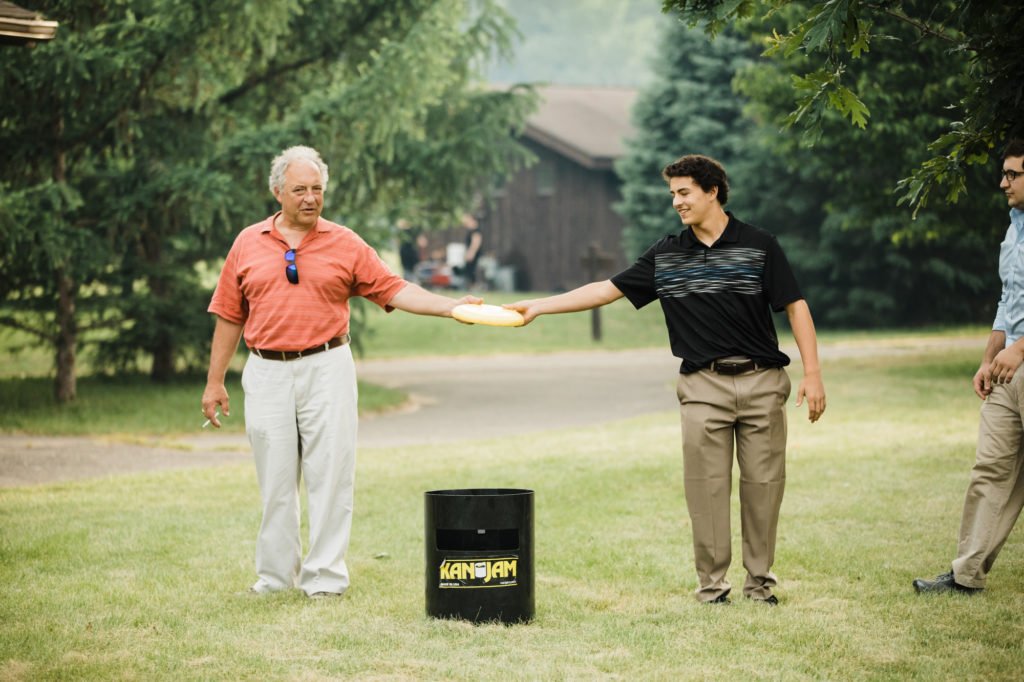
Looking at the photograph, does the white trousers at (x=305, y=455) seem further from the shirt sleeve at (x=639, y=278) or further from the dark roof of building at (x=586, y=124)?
the dark roof of building at (x=586, y=124)

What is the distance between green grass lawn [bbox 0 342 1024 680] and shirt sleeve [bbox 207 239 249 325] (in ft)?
5.09

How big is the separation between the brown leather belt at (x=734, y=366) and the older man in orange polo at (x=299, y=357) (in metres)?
1.47

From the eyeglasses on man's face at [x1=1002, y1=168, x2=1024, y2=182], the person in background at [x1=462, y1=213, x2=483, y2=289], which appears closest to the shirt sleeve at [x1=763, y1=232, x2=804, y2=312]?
the eyeglasses on man's face at [x1=1002, y1=168, x2=1024, y2=182]

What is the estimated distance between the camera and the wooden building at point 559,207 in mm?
44219

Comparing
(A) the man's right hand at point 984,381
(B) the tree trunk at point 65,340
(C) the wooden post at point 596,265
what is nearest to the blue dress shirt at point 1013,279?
(A) the man's right hand at point 984,381

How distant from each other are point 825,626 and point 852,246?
29599 millimetres

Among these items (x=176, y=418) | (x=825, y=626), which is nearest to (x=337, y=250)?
(x=825, y=626)

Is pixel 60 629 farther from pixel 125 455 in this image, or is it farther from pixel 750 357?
pixel 125 455

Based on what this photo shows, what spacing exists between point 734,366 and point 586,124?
137 feet

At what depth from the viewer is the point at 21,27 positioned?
386 inches

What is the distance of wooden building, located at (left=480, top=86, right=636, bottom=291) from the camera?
4422 cm

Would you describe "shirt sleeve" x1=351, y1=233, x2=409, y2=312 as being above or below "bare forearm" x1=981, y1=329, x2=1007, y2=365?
above

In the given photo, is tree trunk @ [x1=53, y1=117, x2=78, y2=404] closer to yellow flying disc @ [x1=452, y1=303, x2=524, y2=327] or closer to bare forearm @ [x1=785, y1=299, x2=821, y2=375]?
yellow flying disc @ [x1=452, y1=303, x2=524, y2=327]

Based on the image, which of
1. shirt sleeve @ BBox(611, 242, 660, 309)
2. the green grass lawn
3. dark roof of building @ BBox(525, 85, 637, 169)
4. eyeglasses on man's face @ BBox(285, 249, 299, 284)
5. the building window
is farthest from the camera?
the building window
